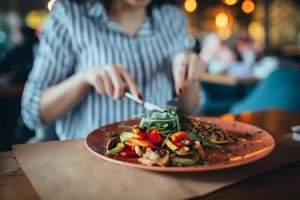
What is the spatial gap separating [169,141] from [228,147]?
0.15 meters

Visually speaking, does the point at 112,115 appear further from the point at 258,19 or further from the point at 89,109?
the point at 258,19

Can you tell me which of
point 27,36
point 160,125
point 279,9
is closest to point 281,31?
point 279,9

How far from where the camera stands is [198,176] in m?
0.70

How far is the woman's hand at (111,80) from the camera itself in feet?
3.47

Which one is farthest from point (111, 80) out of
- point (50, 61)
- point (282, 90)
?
point (282, 90)

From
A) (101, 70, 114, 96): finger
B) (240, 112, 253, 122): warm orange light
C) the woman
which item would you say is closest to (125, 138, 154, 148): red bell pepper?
(101, 70, 114, 96): finger

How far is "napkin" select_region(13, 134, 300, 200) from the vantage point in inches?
24.5

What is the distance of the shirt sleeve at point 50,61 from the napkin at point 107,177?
50cm

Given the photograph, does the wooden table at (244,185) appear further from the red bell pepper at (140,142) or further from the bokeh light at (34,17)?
the bokeh light at (34,17)

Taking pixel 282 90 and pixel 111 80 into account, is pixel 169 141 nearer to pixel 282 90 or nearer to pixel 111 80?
pixel 111 80

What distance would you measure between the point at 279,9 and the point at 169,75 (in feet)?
28.4

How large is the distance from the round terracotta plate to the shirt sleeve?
461 mm

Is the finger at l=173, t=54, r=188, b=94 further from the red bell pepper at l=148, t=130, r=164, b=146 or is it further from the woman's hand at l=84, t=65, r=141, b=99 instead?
the red bell pepper at l=148, t=130, r=164, b=146

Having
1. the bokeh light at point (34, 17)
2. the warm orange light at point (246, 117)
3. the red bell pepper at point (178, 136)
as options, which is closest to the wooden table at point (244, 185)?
the red bell pepper at point (178, 136)
